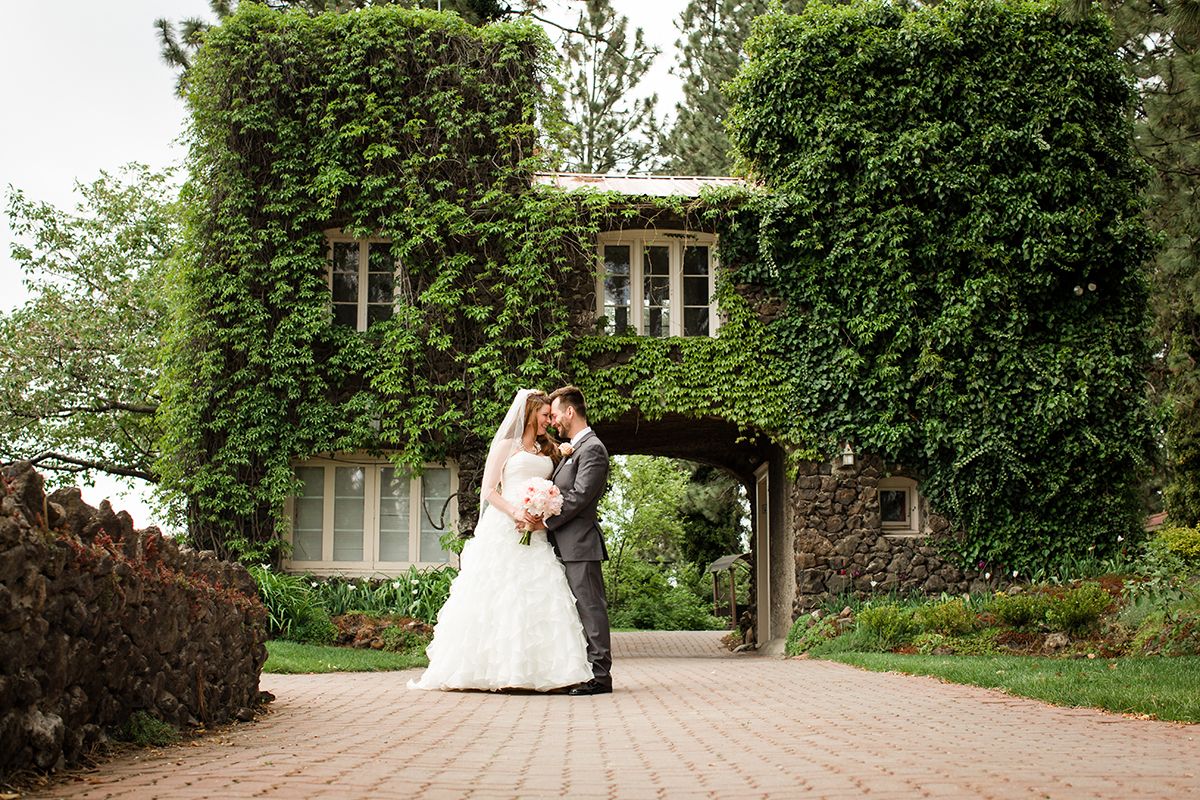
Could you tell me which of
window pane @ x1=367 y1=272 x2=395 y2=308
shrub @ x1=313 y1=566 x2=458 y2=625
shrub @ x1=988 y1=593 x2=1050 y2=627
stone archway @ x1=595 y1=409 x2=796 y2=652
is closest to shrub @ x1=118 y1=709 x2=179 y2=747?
shrub @ x1=313 y1=566 x2=458 y2=625

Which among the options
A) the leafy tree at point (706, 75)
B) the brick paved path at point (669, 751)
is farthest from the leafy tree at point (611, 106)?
the brick paved path at point (669, 751)

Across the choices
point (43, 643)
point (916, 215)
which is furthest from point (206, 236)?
point (43, 643)

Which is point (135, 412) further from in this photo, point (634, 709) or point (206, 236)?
point (634, 709)

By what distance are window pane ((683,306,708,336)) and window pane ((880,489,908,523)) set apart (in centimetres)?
368

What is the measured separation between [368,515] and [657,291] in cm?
546

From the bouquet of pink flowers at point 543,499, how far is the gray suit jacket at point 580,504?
0.34ft

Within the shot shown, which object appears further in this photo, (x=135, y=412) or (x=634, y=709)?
(x=135, y=412)

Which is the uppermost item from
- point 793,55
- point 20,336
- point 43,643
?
point 793,55

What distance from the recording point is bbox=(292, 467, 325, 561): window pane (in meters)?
14.1

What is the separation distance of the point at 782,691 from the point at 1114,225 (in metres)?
10.1

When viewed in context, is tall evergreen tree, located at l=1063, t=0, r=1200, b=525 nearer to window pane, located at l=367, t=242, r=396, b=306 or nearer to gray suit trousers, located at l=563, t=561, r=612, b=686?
gray suit trousers, located at l=563, t=561, r=612, b=686

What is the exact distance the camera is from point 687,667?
11.0 metres

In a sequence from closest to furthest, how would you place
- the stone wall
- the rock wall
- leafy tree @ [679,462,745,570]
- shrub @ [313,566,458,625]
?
the rock wall, shrub @ [313,566,458,625], the stone wall, leafy tree @ [679,462,745,570]

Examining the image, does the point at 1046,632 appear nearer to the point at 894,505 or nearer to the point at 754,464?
the point at 894,505
